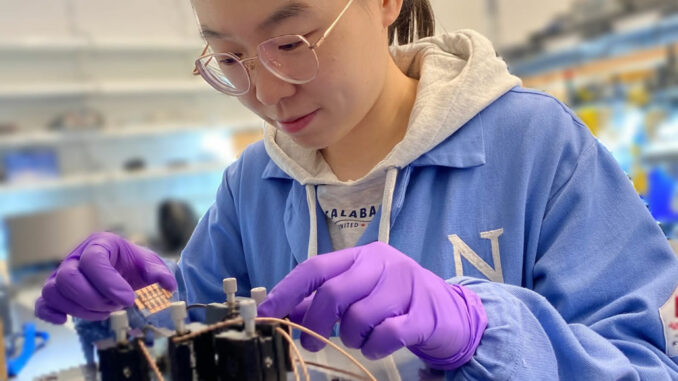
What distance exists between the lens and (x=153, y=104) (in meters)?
5.30

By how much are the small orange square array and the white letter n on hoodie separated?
402mm

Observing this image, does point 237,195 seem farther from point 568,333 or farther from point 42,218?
point 42,218

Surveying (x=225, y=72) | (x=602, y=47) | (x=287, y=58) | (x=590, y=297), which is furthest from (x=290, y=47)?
(x=602, y=47)

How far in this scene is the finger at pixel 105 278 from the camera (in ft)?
2.69

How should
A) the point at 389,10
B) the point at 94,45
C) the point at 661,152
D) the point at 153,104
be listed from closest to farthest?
the point at 389,10 < the point at 661,152 < the point at 94,45 < the point at 153,104

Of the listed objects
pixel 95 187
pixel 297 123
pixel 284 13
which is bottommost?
pixel 95 187

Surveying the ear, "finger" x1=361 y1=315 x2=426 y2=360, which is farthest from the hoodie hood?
"finger" x1=361 y1=315 x2=426 y2=360

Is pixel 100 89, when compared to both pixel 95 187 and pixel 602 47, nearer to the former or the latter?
pixel 95 187

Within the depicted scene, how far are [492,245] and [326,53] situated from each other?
356mm

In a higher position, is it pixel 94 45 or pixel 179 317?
pixel 94 45

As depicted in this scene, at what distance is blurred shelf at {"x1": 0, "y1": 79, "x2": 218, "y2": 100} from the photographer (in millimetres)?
4461

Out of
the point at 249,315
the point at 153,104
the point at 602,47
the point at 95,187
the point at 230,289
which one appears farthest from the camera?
the point at 153,104

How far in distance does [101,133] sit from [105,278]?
13.9 ft

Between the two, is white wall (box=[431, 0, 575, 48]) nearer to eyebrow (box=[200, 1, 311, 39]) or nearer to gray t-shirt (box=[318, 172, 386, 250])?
gray t-shirt (box=[318, 172, 386, 250])
